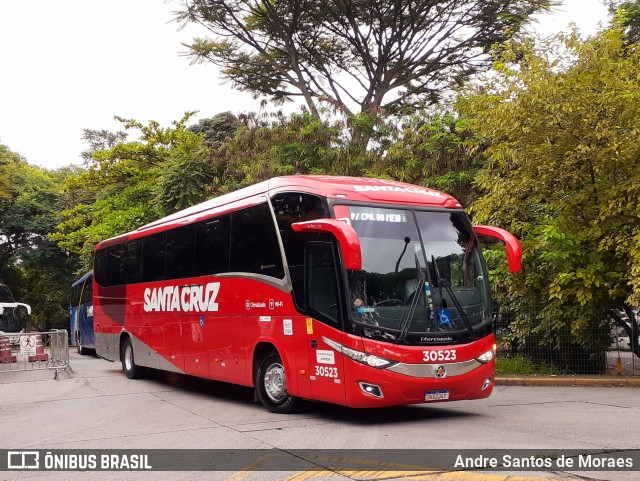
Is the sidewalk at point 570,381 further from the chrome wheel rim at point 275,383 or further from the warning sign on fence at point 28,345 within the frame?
the warning sign on fence at point 28,345

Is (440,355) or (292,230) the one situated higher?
(292,230)

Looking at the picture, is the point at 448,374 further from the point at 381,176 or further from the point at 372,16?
the point at 372,16

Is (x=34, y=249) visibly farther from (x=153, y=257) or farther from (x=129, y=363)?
(x=153, y=257)

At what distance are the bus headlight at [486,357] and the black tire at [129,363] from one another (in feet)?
33.3

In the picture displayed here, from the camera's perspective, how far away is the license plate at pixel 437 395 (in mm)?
9578

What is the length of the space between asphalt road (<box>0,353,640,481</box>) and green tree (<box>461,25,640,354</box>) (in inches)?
86.3

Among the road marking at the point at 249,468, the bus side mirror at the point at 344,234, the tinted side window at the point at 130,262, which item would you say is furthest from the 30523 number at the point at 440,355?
the tinted side window at the point at 130,262

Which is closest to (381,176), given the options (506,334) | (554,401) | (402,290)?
(506,334)

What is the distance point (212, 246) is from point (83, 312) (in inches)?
749

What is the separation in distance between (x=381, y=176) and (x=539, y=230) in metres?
7.03

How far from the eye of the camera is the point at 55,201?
155 ft

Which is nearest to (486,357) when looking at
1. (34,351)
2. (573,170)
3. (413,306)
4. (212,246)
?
(413,306)

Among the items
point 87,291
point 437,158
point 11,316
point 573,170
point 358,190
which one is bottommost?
point 11,316

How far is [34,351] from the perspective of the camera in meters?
18.2
